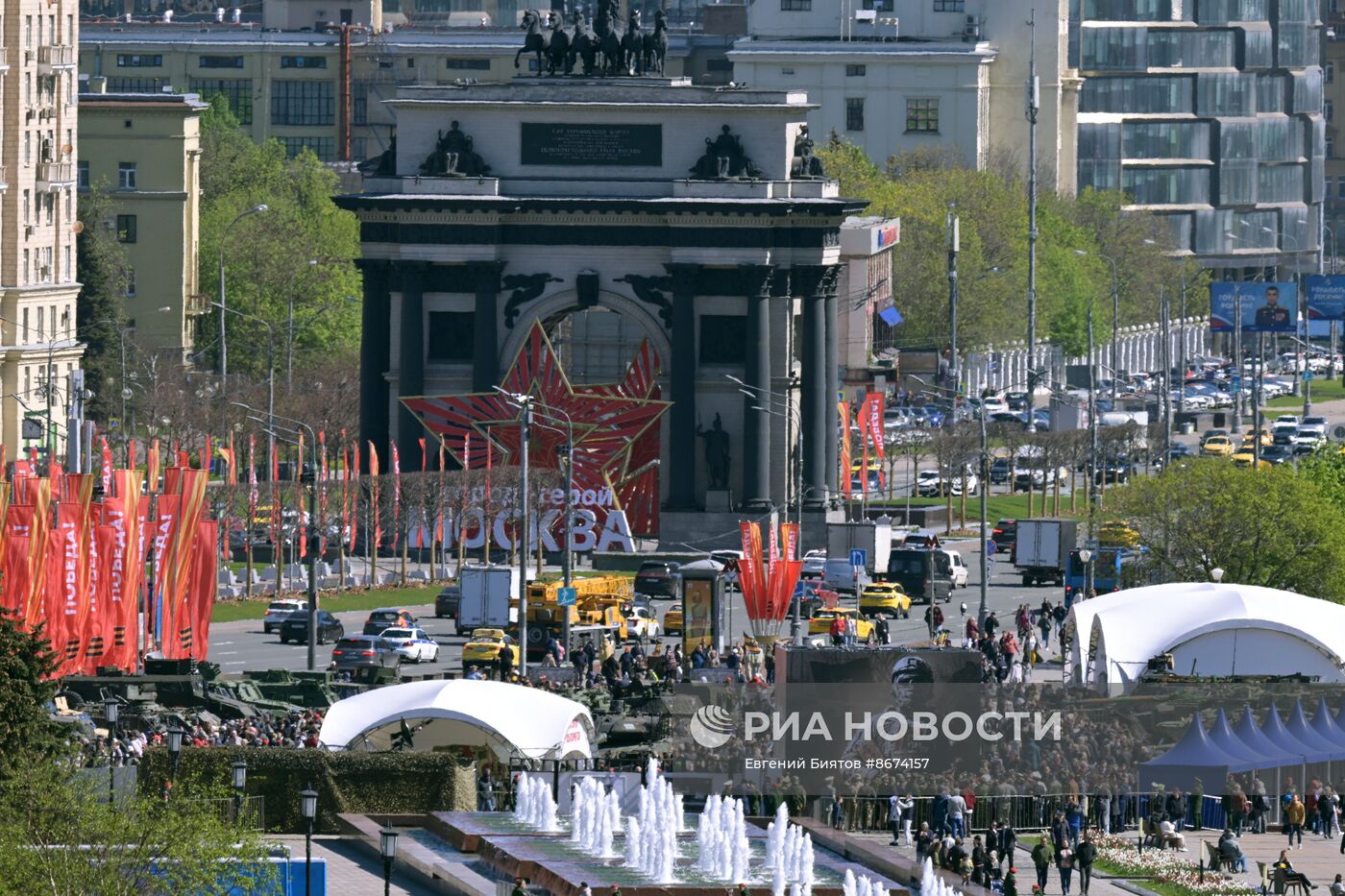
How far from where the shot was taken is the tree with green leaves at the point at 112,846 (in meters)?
66.6

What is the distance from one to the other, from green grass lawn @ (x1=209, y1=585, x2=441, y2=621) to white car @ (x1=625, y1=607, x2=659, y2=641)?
32.0ft

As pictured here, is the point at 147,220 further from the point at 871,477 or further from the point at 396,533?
the point at 396,533

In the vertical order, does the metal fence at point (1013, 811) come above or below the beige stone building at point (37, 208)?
below

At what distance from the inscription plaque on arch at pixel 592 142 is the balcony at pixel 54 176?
2721cm

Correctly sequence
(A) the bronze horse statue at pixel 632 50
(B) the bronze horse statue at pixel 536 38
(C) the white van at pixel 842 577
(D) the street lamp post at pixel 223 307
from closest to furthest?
1. (C) the white van at pixel 842 577
2. (B) the bronze horse statue at pixel 536 38
3. (A) the bronze horse statue at pixel 632 50
4. (D) the street lamp post at pixel 223 307

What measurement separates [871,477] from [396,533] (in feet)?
106

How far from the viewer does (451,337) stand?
150500 mm

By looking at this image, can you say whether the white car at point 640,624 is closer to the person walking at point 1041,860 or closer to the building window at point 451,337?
the building window at point 451,337

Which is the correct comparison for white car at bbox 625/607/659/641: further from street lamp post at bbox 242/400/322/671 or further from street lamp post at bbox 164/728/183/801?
street lamp post at bbox 164/728/183/801

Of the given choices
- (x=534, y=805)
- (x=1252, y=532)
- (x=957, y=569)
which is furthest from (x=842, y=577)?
(x=534, y=805)

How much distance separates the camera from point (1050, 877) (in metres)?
84.9

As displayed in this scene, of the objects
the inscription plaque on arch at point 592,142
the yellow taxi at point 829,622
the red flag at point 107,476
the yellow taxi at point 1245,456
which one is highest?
the inscription plaque on arch at point 592,142

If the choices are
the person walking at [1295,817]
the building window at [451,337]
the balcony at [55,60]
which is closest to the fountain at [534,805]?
the person walking at [1295,817]

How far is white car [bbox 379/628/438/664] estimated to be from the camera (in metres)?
114
